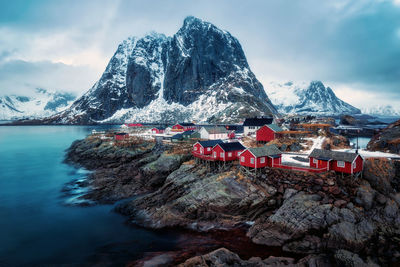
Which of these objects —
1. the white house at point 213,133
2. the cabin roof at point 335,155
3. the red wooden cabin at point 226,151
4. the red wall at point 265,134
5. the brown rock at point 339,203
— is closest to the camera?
the brown rock at point 339,203

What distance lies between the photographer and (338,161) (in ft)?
96.5

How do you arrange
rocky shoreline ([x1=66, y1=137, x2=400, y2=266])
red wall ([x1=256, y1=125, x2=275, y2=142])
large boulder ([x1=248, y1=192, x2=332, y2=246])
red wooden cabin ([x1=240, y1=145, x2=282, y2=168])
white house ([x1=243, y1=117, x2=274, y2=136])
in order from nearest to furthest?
rocky shoreline ([x1=66, y1=137, x2=400, y2=266]) < large boulder ([x1=248, y1=192, x2=332, y2=246]) < red wooden cabin ([x1=240, y1=145, x2=282, y2=168]) < red wall ([x1=256, y1=125, x2=275, y2=142]) < white house ([x1=243, y1=117, x2=274, y2=136])

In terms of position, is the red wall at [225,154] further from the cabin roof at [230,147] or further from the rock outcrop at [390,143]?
the rock outcrop at [390,143]

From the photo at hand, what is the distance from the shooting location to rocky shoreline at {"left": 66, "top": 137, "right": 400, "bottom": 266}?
2100 cm

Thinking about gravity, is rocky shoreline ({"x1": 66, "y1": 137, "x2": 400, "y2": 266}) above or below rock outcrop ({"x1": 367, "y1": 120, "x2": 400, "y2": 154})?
below

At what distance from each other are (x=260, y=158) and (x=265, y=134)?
919 inches

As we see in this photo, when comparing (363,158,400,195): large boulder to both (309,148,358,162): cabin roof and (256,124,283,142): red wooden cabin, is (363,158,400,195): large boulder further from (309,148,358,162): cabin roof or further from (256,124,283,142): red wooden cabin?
(256,124,283,142): red wooden cabin

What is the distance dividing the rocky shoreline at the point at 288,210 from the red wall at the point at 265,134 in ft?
69.2

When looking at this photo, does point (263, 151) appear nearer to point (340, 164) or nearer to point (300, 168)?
point (300, 168)

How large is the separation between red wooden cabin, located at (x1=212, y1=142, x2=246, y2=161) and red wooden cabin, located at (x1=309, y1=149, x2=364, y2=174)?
12268mm

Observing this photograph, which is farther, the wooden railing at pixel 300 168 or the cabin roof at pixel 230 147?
the cabin roof at pixel 230 147

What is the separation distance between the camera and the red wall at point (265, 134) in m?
54.2

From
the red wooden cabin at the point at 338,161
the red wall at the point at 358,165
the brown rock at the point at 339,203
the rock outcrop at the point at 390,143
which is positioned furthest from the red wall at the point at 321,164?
the rock outcrop at the point at 390,143

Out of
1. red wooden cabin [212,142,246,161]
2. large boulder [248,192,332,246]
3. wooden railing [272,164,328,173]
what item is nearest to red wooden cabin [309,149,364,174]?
wooden railing [272,164,328,173]
